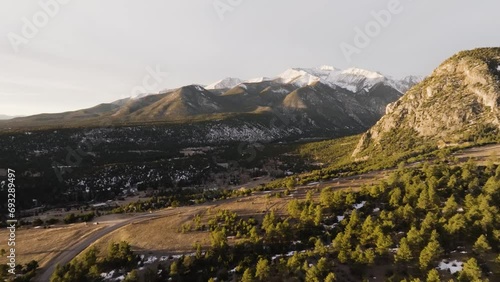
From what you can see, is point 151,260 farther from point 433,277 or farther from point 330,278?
point 433,277

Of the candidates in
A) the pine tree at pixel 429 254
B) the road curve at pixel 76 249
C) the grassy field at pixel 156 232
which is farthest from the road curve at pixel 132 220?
the pine tree at pixel 429 254

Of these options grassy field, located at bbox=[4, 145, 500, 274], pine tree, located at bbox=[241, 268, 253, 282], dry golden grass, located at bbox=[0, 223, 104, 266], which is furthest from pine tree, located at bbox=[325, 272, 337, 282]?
dry golden grass, located at bbox=[0, 223, 104, 266]

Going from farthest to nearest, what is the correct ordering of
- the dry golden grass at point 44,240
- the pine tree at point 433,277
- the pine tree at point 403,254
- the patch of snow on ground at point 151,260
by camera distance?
the dry golden grass at point 44,240
the patch of snow on ground at point 151,260
the pine tree at point 403,254
the pine tree at point 433,277

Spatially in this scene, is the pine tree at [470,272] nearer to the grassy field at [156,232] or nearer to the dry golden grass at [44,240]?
the grassy field at [156,232]

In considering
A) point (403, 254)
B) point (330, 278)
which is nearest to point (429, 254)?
point (403, 254)

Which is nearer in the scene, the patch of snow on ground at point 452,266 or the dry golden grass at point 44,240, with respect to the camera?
the patch of snow on ground at point 452,266

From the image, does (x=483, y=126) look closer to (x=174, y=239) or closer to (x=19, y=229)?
(x=174, y=239)
